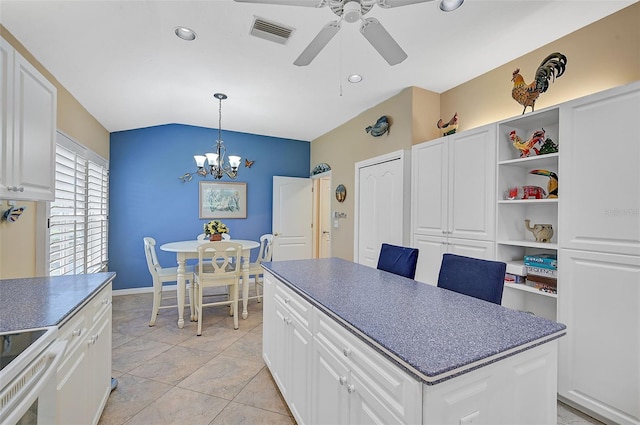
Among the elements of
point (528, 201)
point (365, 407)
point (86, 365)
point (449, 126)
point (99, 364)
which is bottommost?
point (99, 364)

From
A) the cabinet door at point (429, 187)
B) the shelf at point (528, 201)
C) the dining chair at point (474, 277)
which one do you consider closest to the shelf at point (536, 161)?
the shelf at point (528, 201)

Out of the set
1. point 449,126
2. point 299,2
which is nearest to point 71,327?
point 299,2

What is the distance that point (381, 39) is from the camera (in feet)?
5.45

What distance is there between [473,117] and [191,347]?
146 inches

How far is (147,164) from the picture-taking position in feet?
15.6

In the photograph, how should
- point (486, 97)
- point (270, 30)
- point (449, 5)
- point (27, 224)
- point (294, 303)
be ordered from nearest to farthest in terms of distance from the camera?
1. point (294, 303)
2. point (449, 5)
3. point (270, 30)
4. point (27, 224)
5. point (486, 97)

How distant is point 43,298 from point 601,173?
329 centimetres

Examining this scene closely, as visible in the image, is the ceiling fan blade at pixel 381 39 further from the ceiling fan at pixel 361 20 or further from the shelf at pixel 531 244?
the shelf at pixel 531 244

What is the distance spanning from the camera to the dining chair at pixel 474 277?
164 centimetres

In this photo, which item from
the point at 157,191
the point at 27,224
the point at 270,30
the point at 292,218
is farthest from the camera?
the point at 292,218

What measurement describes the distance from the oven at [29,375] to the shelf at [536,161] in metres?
2.93

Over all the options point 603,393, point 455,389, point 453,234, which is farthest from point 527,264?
point 455,389

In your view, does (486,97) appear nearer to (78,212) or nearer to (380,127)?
(380,127)

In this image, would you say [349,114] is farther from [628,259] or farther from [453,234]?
[628,259]
